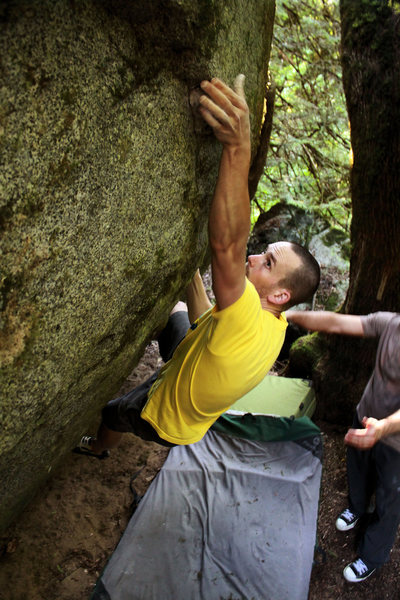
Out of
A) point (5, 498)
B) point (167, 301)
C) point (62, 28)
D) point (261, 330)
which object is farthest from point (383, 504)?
point (62, 28)

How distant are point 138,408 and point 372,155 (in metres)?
3.65

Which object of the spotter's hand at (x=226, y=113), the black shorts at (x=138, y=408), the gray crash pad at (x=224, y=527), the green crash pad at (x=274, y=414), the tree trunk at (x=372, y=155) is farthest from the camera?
the green crash pad at (x=274, y=414)

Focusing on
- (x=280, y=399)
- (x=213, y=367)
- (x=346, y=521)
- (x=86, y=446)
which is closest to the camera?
(x=213, y=367)

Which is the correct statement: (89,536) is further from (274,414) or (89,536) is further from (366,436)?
(366,436)

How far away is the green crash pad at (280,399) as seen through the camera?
5496 mm

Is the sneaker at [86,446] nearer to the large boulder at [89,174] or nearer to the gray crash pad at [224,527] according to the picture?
the gray crash pad at [224,527]

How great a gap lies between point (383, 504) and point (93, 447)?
2.90 meters

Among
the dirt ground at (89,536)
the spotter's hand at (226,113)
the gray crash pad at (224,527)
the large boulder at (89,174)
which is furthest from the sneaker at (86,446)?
the spotter's hand at (226,113)

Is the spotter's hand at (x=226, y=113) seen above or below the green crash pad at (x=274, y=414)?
above

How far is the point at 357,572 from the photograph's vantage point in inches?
149

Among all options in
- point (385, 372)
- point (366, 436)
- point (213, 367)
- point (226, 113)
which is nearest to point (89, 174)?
point (226, 113)

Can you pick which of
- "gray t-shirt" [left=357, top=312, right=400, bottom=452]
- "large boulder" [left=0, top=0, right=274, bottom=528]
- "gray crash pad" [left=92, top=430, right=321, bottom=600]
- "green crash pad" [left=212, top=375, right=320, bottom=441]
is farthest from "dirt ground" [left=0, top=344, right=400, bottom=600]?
"large boulder" [left=0, top=0, right=274, bottom=528]

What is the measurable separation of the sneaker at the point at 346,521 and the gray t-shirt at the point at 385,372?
1.34 meters

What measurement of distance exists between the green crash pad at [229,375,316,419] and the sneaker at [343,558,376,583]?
5.75 feet
